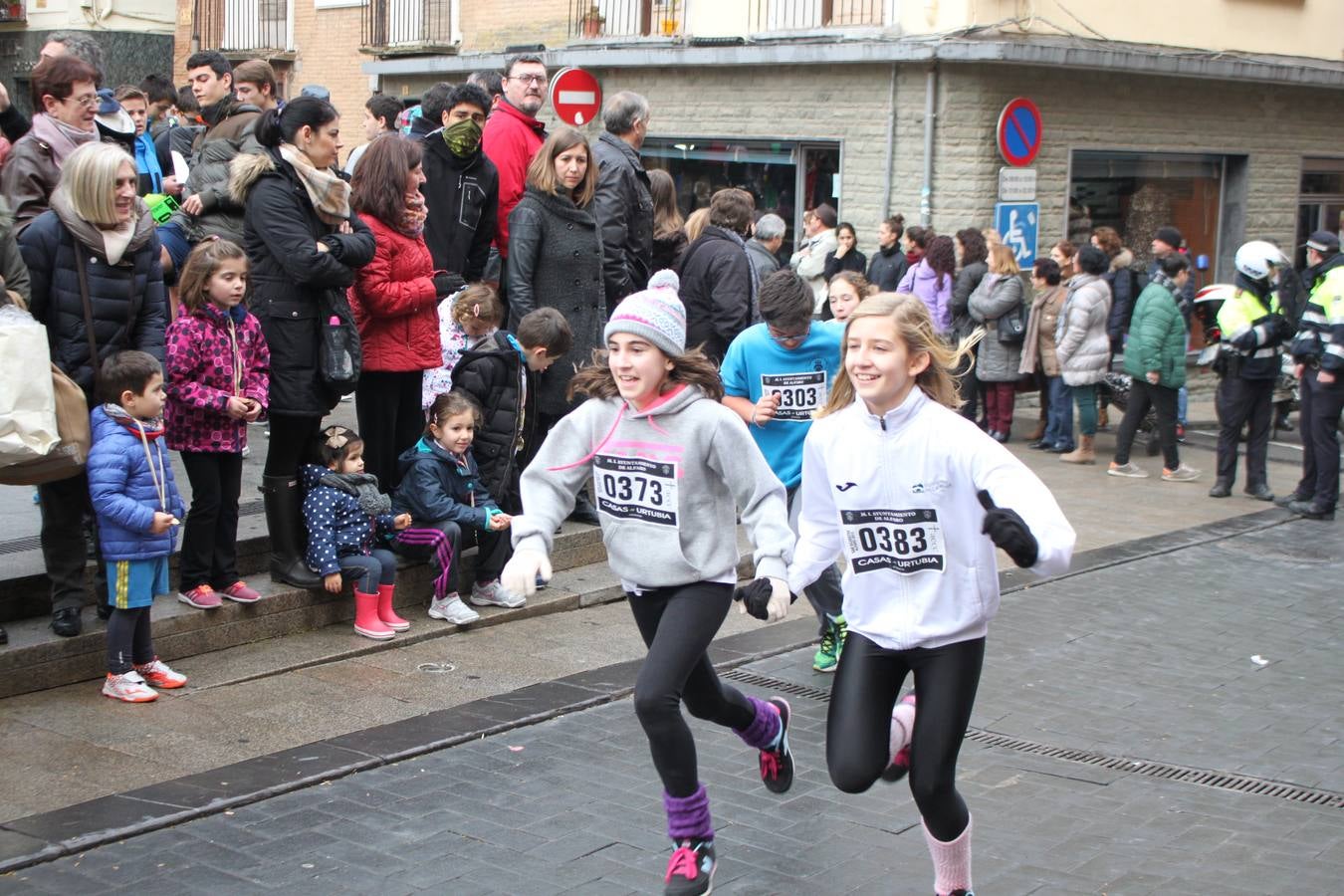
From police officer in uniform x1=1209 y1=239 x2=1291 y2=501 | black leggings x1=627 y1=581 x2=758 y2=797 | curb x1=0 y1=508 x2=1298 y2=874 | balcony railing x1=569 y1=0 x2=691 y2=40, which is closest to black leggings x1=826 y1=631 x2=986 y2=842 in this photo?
black leggings x1=627 y1=581 x2=758 y2=797

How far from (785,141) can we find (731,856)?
13570mm

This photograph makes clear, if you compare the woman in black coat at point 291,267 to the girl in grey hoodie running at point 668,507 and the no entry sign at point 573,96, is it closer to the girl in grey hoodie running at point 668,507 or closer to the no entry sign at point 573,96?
the girl in grey hoodie running at point 668,507

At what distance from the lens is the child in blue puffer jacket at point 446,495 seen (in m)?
7.91

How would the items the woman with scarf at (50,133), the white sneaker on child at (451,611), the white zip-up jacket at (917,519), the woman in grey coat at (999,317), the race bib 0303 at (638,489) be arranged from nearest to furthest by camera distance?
the white zip-up jacket at (917,519) < the race bib 0303 at (638,489) < the woman with scarf at (50,133) < the white sneaker on child at (451,611) < the woman in grey coat at (999,317)

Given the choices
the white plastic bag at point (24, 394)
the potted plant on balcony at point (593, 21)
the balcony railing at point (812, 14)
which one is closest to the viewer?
the white plastic bag at point (24, 394)

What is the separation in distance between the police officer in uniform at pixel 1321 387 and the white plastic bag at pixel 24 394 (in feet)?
29.2

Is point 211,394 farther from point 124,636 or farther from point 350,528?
point 124,636

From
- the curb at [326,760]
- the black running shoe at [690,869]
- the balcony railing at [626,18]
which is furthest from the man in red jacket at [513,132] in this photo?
the balcony railing at [626,18]

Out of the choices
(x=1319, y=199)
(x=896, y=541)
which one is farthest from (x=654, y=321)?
(x=1319, y=199)

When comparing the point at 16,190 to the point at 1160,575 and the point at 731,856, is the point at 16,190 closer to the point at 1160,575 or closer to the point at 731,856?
the point at 731,856

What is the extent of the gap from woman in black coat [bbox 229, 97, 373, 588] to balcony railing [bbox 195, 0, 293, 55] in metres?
19.2

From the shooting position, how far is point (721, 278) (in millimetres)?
9883

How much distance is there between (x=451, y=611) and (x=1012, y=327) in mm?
7953

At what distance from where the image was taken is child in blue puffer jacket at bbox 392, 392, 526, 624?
7.91 meters
